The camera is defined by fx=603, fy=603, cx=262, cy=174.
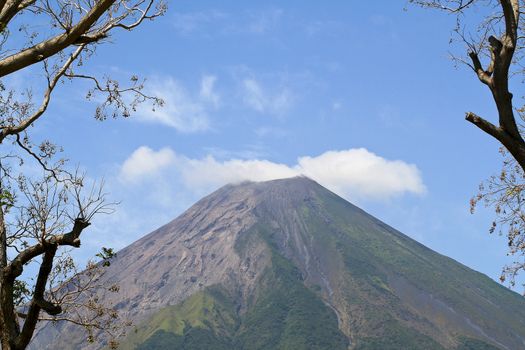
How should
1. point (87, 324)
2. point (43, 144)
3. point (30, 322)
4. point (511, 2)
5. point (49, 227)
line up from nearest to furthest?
point (511, 2) → point (30, 322) → point (49, 227) → point (87, 324) → point (43, 144)

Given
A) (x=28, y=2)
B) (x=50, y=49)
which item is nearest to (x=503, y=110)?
(x=50, y=49)

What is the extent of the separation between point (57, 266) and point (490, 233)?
32.4ft

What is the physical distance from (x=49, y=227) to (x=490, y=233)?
329 inches

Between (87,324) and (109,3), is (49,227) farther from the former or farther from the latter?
(109,3)

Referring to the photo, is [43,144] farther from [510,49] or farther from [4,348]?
[510,49]

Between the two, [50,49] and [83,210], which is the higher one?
[50,49]

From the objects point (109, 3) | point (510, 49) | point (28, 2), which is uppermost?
→ point (28, 2)

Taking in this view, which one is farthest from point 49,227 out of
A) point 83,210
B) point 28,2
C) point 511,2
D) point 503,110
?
point 511,2

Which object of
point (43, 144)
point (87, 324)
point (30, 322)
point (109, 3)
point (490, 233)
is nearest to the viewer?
point (109, 3)

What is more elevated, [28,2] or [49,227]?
[28,2]

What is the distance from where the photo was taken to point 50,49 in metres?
8.62

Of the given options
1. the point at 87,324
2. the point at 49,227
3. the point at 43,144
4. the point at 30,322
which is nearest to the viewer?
the point at 30,322

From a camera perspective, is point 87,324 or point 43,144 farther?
point 43,144

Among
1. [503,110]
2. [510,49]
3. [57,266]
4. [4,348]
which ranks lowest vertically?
[4,348]
